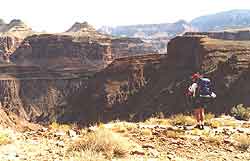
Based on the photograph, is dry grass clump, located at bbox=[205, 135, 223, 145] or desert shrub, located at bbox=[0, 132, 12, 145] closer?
Result: desert shrub, located at bbox=[0, 132, 12, 145]

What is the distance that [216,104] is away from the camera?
2601 inches

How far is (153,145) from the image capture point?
12445mm

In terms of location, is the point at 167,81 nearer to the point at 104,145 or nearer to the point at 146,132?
the point at 146,132

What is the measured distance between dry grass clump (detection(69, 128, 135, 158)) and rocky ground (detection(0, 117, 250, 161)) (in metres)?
0.13

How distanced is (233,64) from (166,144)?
67.7 m

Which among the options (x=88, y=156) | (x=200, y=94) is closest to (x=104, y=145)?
(x=88, y=156)

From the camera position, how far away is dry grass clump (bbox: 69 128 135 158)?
10812 millimetres

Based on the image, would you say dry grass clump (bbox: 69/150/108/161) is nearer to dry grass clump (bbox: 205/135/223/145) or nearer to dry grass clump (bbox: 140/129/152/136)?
dry grass clump (bbox: 140/129/152/136)

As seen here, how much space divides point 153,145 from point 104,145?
6.34 feet

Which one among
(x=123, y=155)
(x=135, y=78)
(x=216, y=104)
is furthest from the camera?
(x=135, y=78)

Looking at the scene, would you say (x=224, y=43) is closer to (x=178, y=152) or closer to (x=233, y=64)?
(x=233, y=64)

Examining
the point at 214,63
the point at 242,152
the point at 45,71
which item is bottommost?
the point at 45,71

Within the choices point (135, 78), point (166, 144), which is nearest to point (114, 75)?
point (135, 78)

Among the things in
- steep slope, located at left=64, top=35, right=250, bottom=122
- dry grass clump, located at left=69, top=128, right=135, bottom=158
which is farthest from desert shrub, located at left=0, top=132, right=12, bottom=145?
steep slope, located at left=64, top=35, right=250, bottom=122
